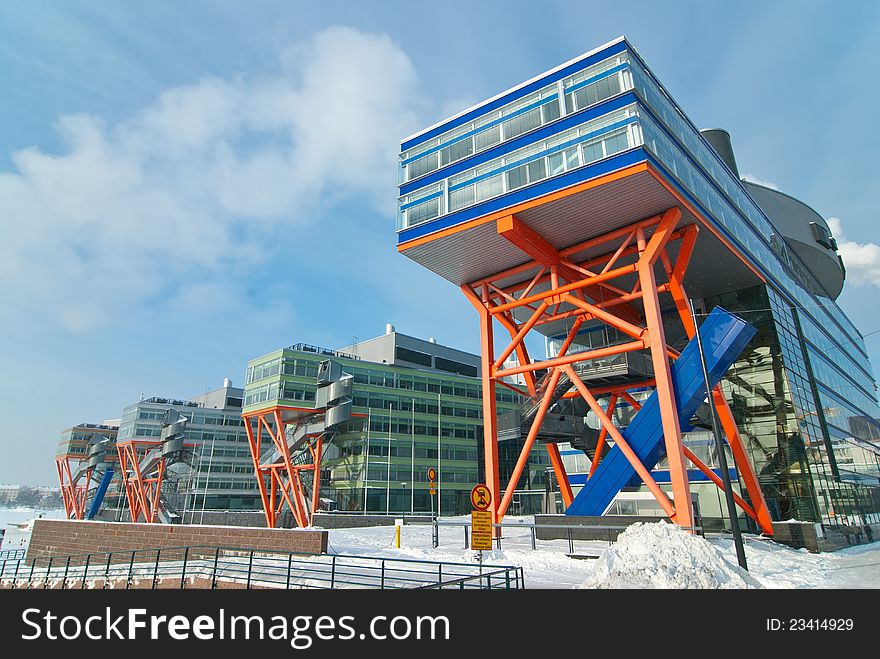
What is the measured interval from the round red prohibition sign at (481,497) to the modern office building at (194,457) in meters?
68.4

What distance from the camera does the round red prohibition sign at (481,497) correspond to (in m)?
13.1

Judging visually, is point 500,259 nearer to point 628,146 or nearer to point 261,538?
point 628,146

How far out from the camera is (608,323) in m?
30.8

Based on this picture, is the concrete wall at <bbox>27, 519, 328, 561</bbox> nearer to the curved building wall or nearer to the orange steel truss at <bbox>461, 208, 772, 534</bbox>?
the orange steel truss at <bbox>461, 208, 772, 534</bbox>

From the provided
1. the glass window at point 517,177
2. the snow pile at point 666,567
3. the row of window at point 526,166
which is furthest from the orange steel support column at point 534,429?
the snow pile at point 666,567

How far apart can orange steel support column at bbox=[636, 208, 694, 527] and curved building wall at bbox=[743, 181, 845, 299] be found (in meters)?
31.1

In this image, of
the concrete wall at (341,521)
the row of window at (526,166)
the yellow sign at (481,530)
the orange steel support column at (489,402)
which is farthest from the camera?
the concrete wall at (341,521)

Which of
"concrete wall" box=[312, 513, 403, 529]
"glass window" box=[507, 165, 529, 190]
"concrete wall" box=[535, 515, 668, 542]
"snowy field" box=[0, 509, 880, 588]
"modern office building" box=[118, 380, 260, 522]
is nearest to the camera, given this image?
"snowy field" box=[0, 509, 880, 588]

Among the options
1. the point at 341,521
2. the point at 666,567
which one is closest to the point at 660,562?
the point at 666,567

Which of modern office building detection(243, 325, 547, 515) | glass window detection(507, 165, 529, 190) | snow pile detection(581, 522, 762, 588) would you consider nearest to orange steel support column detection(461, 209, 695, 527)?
glass window detection(507, 165, 529, 190)

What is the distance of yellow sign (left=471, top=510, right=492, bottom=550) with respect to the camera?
40.5ft

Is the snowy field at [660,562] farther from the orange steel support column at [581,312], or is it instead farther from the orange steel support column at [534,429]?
the orange steel support column at [581,312]

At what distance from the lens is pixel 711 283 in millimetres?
37312

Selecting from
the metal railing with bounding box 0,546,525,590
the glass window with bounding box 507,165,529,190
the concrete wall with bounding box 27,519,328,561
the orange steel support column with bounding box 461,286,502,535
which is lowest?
the metal railing with bounding box 0,546,525,590
